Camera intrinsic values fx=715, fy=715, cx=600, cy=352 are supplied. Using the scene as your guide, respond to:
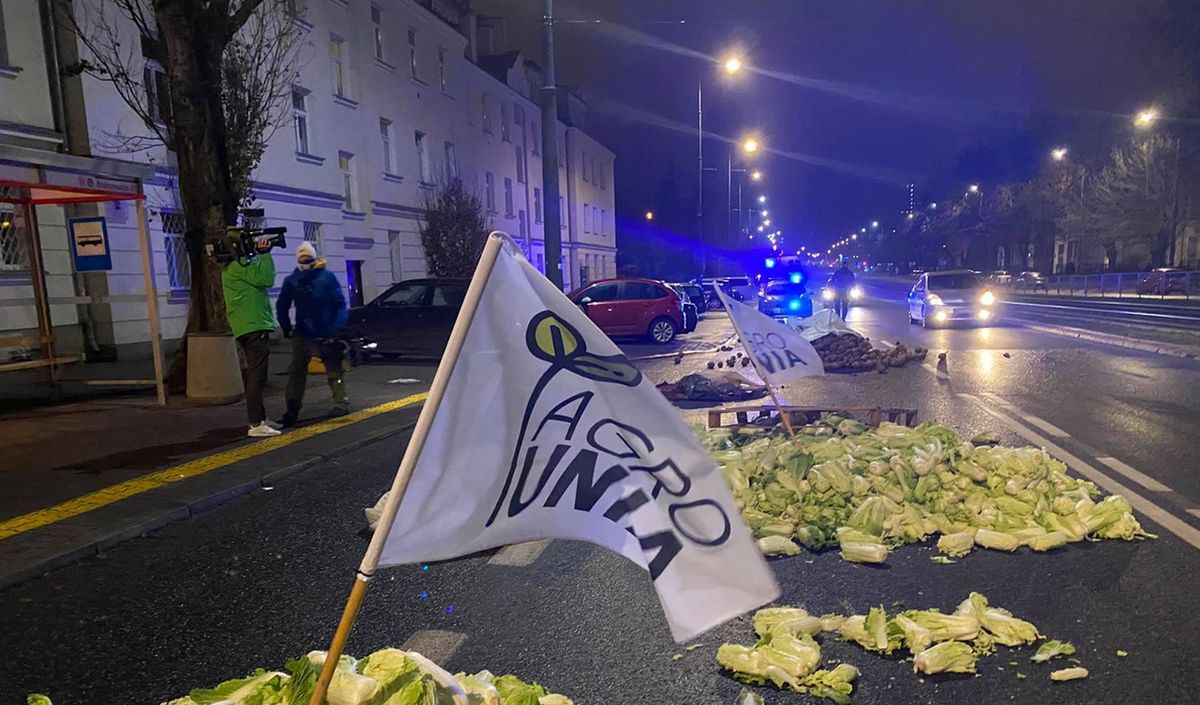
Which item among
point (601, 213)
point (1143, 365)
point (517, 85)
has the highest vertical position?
point (517, 85)

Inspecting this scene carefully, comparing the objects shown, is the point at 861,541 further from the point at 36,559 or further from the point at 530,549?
the point at 36,559

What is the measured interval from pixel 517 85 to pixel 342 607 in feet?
119

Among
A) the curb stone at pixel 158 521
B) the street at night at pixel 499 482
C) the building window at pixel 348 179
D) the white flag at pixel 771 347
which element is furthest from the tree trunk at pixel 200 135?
the building window at pixel 348 179

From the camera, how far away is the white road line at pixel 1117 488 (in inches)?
173

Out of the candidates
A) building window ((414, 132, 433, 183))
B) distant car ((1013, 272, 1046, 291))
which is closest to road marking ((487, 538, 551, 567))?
building window ((414, 132, 433, 183))

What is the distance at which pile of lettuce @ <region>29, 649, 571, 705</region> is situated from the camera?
6.93 ft

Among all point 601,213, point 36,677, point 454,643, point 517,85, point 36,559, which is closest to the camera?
point 36,677

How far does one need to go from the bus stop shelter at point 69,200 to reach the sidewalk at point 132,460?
803 mm

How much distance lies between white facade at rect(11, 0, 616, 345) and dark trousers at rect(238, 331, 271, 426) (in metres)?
8.39

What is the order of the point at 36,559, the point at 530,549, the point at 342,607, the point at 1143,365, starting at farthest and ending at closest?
the point at 1143,365 → the point at 530,549 → the point at 36,559 → the point at 342,607

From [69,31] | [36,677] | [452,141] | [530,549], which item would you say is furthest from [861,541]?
[452,141]

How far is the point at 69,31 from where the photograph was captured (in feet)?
43.6

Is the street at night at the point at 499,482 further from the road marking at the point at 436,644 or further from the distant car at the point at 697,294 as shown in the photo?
the distant car at the point at 697,294

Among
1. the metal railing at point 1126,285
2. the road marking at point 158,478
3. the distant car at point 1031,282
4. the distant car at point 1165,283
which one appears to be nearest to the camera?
the road marking at point 158,478
